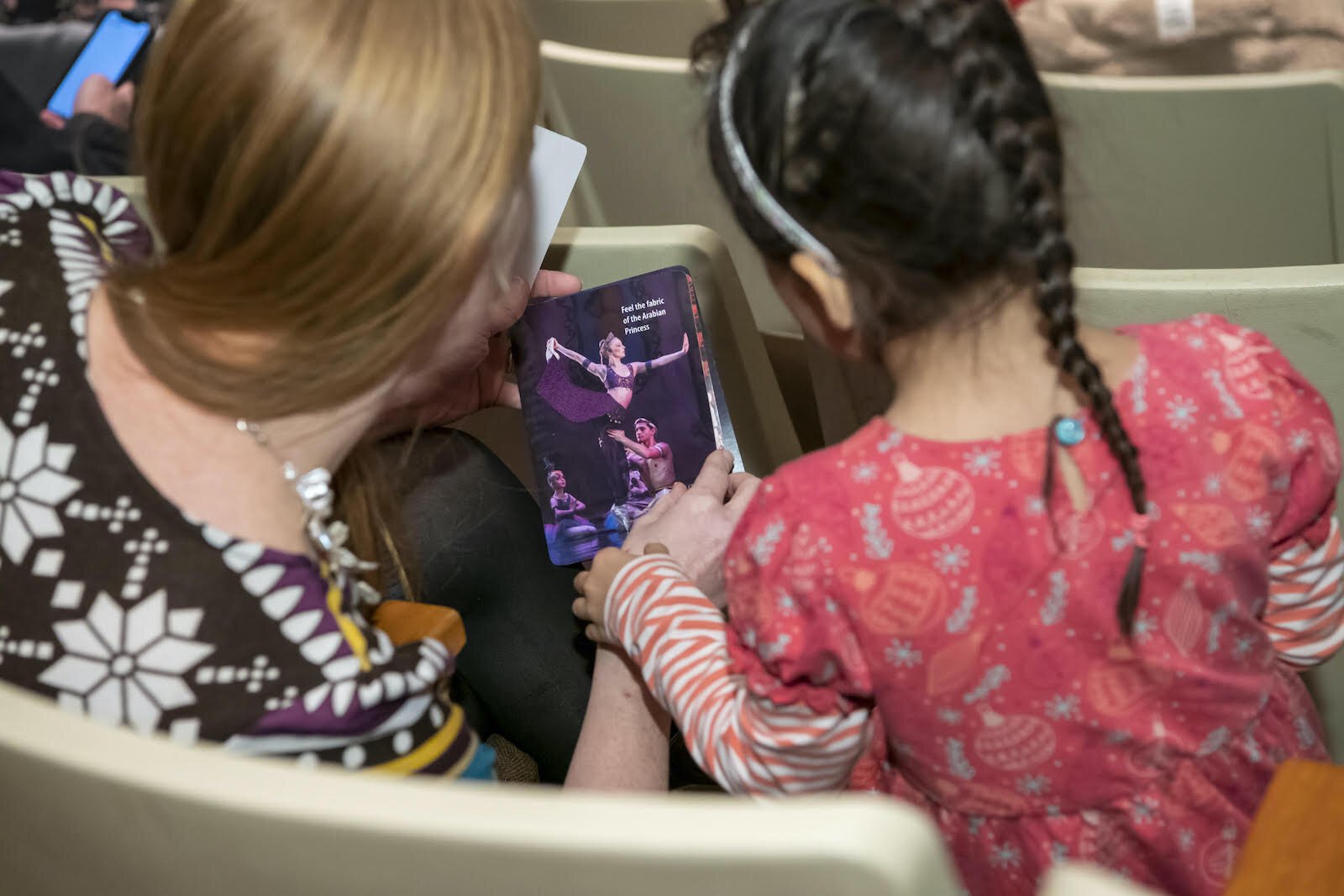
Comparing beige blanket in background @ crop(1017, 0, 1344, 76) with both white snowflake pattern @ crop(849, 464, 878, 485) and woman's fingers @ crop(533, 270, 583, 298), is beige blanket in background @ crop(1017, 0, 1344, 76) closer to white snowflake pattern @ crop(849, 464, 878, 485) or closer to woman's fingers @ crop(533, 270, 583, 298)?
woman's fingers @ crop(533, 270, 583, 298)

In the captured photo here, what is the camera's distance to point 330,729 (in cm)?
69

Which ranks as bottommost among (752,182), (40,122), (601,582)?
(601,582)

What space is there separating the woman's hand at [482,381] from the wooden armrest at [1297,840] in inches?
25.9

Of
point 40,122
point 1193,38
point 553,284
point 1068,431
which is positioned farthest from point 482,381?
point 40,122

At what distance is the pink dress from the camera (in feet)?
2.30

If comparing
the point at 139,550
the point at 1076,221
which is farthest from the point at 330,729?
the point at 1076,221

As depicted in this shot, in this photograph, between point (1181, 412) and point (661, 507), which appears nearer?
point (1181, 412)

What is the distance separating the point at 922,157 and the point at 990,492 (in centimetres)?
19

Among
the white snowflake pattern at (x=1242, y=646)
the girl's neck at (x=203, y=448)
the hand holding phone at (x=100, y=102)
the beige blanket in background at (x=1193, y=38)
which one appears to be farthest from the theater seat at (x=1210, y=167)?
the hand holding phone at (x=100, y=102)

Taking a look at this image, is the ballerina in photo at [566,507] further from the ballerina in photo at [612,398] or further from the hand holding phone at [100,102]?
the hand holding phone at [100,102]

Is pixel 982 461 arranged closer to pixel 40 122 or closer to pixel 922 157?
pixel 922 157

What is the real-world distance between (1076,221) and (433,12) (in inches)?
32.5

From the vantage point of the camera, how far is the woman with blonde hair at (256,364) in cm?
69

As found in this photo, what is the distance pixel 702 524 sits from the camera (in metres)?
0.99
